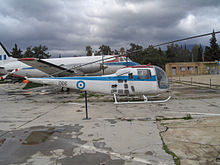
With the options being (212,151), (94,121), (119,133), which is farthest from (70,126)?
(212,151)

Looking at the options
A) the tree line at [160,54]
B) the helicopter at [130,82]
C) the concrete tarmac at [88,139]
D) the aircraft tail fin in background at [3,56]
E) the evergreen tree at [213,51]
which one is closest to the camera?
the concrete tarmac at [88,139]

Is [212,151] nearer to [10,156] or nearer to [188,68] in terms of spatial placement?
[10,156]

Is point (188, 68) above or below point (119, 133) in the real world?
above

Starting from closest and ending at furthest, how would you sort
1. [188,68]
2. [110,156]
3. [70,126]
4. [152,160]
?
[152,160]
[110,156]
[70,126]
[188,68]

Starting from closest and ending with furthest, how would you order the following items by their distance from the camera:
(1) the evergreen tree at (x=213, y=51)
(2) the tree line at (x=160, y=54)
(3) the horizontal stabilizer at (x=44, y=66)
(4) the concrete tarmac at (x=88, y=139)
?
(4) the concrete tarmac at (x=88, y=139) < (3) the horizontal stabilizer at (x=44, y=66) < (2) the tree line at (x=160, y=54) < (1) the evergreen tree at (x=213, y=51)

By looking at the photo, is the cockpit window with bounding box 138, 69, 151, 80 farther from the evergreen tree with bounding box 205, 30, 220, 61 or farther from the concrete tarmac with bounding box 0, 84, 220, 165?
the evergreen tree with bounding box 205, 30, 220, 61

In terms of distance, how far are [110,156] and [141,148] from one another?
34.1 inches

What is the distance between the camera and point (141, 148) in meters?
4.07

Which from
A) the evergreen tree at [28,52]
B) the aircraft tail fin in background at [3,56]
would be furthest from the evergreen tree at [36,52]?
the aircraft tail fin in background at [3,56]

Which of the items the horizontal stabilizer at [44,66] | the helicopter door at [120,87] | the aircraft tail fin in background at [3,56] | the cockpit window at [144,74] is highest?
the aircraft tail fin in background at [3,56]

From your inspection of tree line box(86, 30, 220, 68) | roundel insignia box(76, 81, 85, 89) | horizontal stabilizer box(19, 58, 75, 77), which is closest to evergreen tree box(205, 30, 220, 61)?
tree line box(86, 30, 220, 68)

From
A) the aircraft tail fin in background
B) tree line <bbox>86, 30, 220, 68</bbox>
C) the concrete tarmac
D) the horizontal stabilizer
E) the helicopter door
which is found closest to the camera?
the concrete tarmac

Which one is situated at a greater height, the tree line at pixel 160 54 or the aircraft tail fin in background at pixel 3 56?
the tree line at pixel 160 54

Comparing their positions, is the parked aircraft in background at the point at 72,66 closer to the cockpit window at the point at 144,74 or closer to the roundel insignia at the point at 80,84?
the roundel insignia at the point at 80,84
